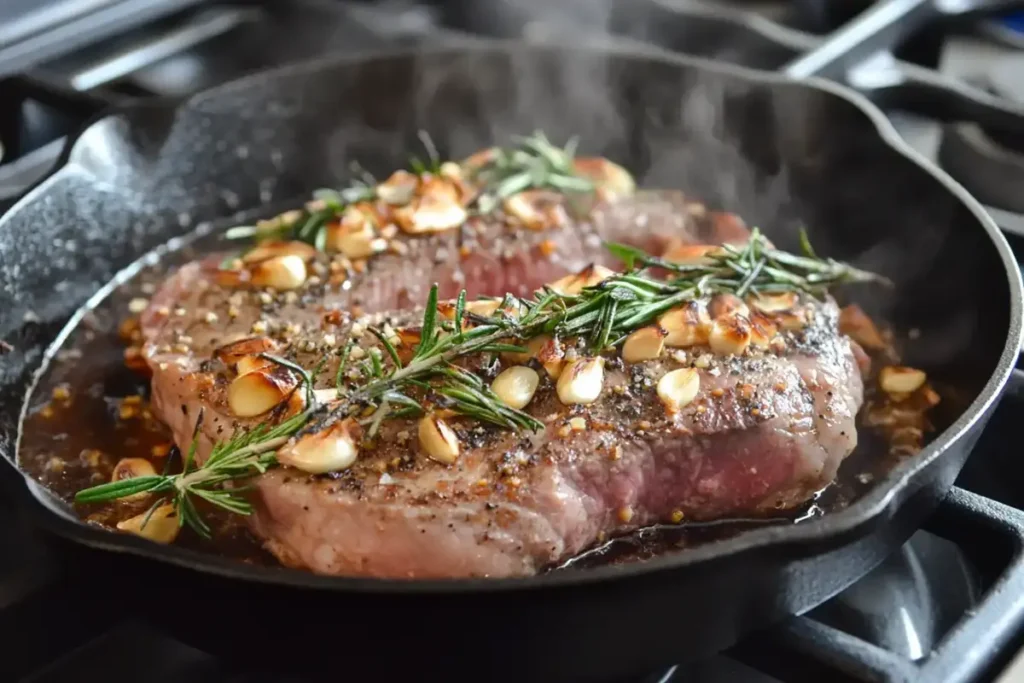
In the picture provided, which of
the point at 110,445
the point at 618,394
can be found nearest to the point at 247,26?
the point at 110,445

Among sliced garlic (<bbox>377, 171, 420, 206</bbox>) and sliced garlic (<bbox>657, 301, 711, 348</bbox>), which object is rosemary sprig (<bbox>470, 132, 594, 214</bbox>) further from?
sliced garlic (<bbox>657, 301, 711, 348</bbox>)

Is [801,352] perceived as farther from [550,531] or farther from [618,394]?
[550,531]

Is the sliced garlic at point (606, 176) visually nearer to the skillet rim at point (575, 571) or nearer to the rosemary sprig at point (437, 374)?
the rosemary sprig at point (437, 374)

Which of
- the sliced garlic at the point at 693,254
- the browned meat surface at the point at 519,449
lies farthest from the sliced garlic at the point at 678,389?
→ the sliced garlic at the point at 693,254

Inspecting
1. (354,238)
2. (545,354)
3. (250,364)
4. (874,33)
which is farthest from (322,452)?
(874,33)

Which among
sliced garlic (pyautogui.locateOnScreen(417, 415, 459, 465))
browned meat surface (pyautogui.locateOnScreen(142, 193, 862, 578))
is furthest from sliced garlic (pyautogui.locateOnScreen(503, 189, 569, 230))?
sliced garlic (pyautogui.locateOnScreen(417, 415, 459, 465))
